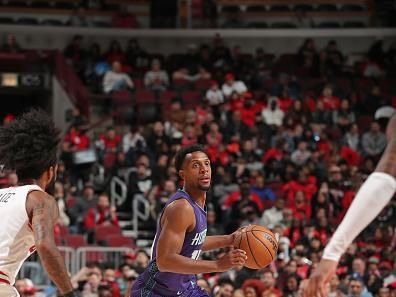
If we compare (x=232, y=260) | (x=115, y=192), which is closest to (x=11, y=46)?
(x=115, y=192)

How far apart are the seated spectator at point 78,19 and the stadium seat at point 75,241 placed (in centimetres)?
1050

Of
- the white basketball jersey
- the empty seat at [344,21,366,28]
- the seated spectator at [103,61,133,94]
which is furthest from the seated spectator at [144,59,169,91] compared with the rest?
the white basketball jersey

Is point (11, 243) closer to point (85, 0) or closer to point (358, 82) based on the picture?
point (358, 82)

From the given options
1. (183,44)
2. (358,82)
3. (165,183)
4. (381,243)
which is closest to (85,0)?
(183,44)

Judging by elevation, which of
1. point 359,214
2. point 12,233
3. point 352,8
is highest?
point 352,8

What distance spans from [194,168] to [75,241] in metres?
7.65

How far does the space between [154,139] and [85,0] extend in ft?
27.8

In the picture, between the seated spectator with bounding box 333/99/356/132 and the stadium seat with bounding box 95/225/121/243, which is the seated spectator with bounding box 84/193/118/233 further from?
the seated spectator with bounding box 333/99/356/132

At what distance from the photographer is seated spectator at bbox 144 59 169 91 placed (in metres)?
20.8

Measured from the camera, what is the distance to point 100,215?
15.0 metres

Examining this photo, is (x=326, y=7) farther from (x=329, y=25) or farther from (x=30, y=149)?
(x=30, y=149)

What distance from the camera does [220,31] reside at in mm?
24141

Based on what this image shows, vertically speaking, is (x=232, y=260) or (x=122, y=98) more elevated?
(x=122, y=98)

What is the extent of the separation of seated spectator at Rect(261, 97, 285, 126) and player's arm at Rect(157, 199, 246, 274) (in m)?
12.5
